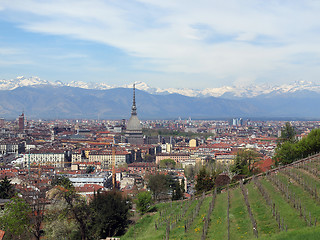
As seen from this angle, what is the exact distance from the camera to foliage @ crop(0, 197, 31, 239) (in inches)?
723

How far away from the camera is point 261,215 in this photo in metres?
13.7

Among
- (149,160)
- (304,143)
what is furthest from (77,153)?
(304,143)

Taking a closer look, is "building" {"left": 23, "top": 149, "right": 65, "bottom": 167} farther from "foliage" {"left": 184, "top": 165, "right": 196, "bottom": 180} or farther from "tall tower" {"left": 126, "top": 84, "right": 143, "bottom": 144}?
"tall tower" {"left": 126, "top": 84, "right": 143, "bottom": 144}

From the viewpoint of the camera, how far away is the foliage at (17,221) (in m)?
18.4

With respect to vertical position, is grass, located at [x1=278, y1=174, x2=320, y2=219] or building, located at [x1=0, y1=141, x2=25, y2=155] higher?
grass, located at [x1=278, y1=174, x2=320, y2=219]

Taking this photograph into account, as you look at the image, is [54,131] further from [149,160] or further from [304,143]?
[304,143]

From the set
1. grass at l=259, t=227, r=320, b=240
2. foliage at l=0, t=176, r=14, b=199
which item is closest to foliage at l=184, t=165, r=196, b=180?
foliage at l=0, t=176, r=14, b=199

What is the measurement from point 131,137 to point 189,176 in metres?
56.1

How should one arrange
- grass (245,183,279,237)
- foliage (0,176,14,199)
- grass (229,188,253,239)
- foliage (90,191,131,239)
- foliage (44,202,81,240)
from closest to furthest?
grass (245,183,279,237)
grass (229,188,253,239)
foliage (44,202,81,240)
foliage (90,191,131,239)
foliage (0,176,14,199)

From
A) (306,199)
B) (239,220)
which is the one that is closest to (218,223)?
(239,220)

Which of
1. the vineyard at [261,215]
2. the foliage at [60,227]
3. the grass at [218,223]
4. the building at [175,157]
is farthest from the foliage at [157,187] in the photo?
the building at [175,157]

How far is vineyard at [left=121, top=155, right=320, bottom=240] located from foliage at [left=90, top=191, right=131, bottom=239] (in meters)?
1.44

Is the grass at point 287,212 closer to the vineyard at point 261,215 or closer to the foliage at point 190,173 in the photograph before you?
the vineyard at point 261,215

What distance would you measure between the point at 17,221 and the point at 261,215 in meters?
9.66
